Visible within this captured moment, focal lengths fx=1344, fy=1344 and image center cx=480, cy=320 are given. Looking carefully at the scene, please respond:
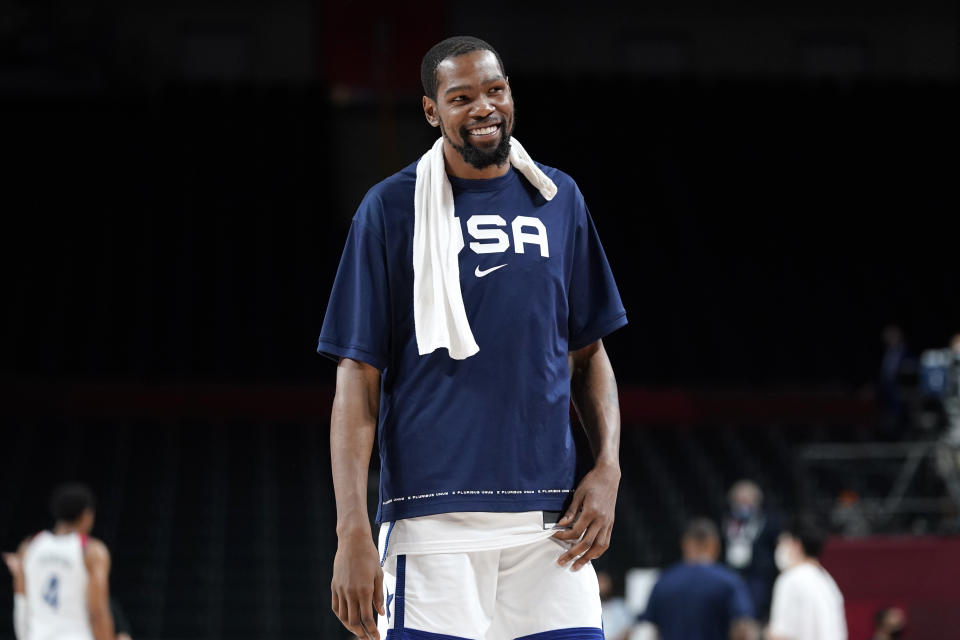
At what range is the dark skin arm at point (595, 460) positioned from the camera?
8.00 ft

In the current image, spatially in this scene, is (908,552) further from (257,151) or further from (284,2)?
(284,2)

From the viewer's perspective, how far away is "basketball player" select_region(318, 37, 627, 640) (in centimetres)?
237

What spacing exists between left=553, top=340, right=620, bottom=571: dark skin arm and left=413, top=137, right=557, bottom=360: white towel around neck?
13.0 inches

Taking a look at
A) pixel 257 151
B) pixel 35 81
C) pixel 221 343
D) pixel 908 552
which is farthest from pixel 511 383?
pixel 35 81

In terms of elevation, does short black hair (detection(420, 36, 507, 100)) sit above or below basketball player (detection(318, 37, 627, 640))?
above

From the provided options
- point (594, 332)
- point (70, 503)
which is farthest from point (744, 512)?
point (594, 332)

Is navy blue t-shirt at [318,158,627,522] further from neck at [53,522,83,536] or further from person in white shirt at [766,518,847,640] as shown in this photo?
person in white shirt at [766,518,847,640]

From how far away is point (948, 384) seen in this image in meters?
10.4

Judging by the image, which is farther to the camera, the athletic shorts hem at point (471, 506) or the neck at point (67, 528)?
the neck at point (67, 528)

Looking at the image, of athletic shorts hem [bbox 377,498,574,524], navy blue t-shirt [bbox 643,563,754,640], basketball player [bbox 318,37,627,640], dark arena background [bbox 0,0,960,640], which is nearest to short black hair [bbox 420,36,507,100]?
basketball player [bbox 318,37,627,640]

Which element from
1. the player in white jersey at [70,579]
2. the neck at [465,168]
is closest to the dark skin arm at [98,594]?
the player in white jersey at [70,579]

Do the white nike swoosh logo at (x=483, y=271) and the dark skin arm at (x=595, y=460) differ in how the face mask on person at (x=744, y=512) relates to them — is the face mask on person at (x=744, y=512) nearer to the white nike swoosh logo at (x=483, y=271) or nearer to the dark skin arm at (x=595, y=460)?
the dark skin arm at (x=595, y=460)

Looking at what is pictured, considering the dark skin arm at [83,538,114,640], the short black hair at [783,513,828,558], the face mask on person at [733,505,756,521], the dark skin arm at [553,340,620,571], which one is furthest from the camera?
the face mask on person at [733,505,756,521]

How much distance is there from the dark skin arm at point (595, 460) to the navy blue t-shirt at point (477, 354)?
0.05m
